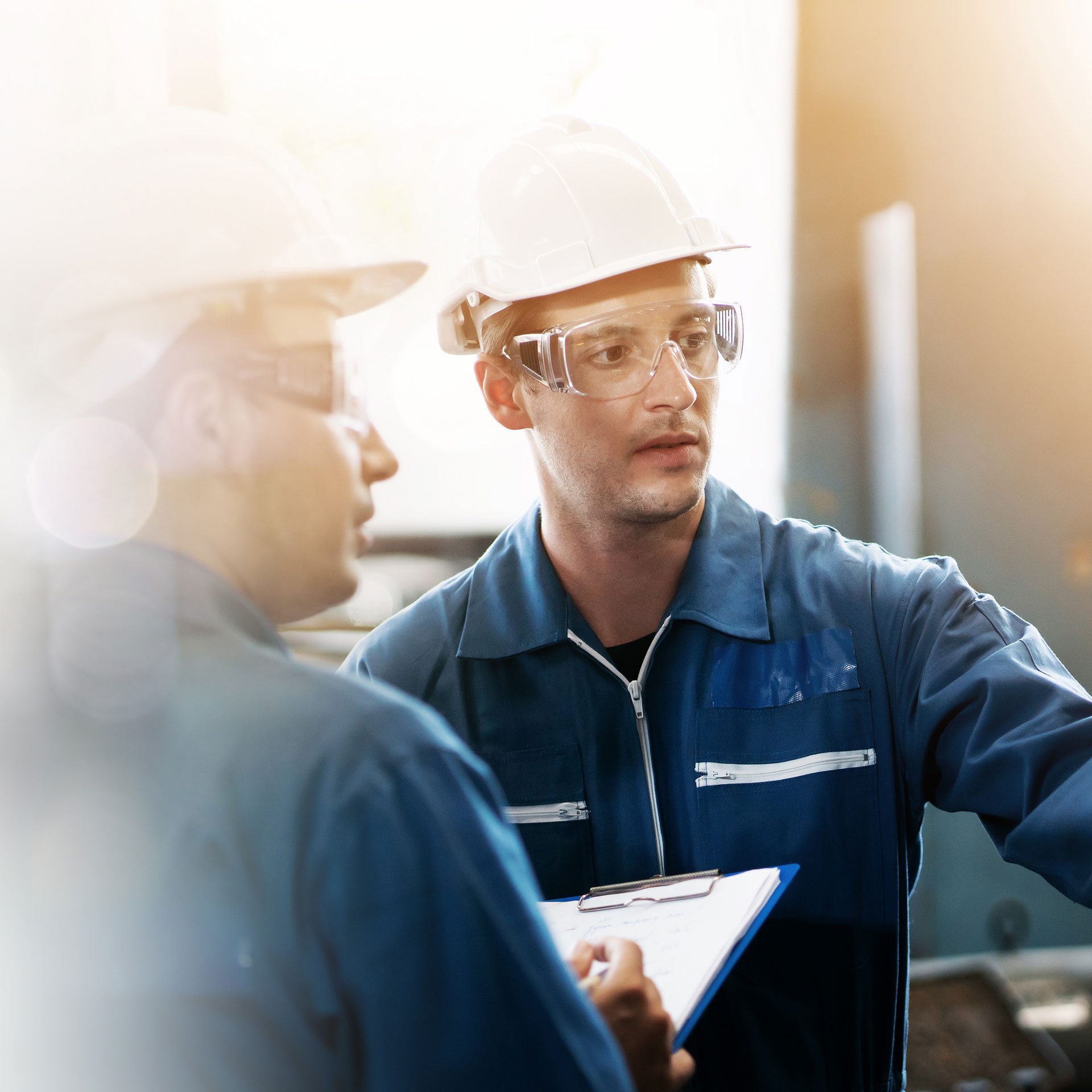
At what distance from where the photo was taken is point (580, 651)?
153cm

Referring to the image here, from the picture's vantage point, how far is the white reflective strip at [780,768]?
1.45 metres

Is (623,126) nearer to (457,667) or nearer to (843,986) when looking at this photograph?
(457,667)

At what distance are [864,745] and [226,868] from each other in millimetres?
1094

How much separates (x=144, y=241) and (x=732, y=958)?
835mm

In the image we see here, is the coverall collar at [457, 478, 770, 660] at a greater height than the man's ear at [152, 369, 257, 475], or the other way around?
the man's ear at [152, 369, 257, 475]

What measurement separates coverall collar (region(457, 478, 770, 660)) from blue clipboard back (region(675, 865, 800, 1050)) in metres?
0.45

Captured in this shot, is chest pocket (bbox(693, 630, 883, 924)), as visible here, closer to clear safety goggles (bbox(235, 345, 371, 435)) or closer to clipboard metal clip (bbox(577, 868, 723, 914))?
clipboard metal clip (bbox(577, 868, 723, 914))

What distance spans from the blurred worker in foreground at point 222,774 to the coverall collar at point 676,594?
810 millimetres

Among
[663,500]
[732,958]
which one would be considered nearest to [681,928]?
[732,958]

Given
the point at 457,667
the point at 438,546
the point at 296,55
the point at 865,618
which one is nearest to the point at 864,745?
the point at 865,618

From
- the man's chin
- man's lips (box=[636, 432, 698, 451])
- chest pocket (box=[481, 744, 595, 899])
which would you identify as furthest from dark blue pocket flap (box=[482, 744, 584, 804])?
man's lips (box=[636, 432, 698, 451])

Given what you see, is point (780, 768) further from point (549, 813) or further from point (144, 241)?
point (144, 241)

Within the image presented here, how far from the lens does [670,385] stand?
1.51 meters

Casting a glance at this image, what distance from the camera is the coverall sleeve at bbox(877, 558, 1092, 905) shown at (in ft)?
3.89
